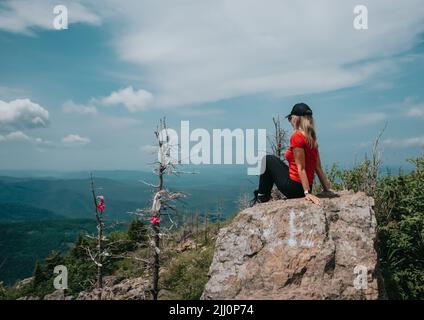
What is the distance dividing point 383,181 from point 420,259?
3.29 meters

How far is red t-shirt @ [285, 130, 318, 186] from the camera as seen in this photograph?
332 inches

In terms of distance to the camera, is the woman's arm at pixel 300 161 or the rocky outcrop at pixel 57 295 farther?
the rocky outcrop at pixel 57 295

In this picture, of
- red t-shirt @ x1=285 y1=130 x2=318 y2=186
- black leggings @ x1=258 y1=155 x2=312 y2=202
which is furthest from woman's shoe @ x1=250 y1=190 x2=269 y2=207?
red t-shirt @ x1=285 y1=130 x2=318 y2=186

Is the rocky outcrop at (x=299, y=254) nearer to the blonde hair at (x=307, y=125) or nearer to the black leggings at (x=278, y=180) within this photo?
the black leggings at (x=278, y=180)

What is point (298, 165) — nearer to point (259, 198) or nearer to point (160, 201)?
point (259, 198)

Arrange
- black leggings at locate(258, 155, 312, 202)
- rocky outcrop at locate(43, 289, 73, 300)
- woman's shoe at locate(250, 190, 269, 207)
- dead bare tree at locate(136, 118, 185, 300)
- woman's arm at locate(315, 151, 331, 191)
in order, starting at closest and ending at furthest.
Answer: black leggings at locate(258, 155, 312, 202) → woman's arm at locate(315, 151, 331, 191) → woman's shoe at locate(250, 190, 269, 207) → dead bare tree at locate(136, 118, 185, 300) → rocky outcrop at locate(43, 289, 73, 300)

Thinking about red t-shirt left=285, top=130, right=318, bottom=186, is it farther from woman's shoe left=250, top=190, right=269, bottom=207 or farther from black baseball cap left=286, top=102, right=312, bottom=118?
woman's shoe left=250, top=190, right=269, bottom=207

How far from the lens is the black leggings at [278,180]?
9.00 meters

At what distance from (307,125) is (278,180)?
1.43 meters

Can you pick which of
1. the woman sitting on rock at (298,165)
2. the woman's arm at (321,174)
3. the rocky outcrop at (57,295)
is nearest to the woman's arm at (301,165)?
the woman sitting on rock at (298,165)

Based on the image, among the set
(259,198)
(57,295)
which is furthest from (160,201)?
(57,295)

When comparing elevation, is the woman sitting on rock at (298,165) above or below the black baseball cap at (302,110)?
below

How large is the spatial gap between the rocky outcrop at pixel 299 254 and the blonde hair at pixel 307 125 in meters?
1.34
